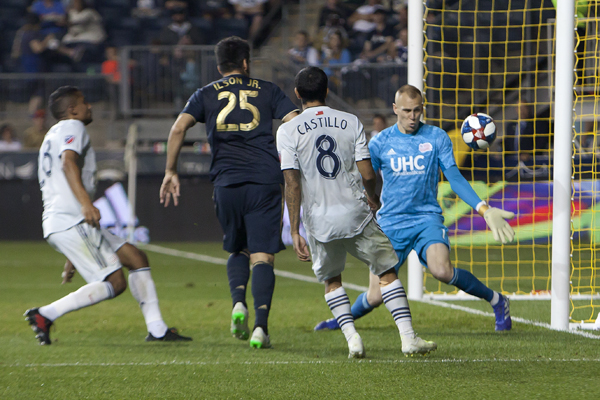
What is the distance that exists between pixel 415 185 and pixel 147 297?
1.92 meters

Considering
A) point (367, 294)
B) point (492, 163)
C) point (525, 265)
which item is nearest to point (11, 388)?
point (367, 294)

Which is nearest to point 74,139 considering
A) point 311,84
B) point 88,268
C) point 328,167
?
point 88,268

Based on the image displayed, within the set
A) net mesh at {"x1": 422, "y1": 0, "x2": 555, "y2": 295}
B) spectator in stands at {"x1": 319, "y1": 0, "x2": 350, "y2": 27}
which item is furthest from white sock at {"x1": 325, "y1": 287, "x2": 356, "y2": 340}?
spectator in stands at {"x1": 319, "y1": 0, "x2": 350, "y2": 27}

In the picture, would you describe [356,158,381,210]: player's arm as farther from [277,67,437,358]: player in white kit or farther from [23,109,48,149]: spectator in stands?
[23,109,48,149]: spectator in stands

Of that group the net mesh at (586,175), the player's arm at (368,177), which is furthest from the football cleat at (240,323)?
the net mesh at (586,175)

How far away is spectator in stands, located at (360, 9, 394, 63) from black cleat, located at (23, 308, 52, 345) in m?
11.4

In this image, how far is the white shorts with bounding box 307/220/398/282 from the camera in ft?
14.3

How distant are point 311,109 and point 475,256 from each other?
701cm

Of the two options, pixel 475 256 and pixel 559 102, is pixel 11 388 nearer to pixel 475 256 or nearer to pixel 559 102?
pixel 559 102

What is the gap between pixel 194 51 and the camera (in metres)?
15.4

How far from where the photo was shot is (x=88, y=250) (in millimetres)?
4973

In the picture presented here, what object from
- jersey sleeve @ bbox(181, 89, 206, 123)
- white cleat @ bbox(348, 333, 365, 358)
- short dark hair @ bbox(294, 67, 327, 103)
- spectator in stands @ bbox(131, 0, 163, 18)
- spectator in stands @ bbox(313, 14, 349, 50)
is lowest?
→ white cleat @ bbox(348, 333, 365, 358)

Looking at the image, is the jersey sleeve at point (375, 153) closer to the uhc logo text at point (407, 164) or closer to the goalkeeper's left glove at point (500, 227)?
the uhc logo text at point (407, 164)

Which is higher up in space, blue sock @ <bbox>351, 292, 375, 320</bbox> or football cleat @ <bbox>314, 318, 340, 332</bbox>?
blue sock @ <bbox>351, 292, 375, 320</bbox>
